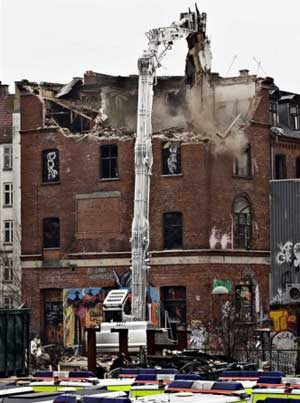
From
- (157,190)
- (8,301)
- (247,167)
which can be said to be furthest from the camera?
(8,301)

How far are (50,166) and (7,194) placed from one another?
5.23 m

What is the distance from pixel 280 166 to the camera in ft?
180

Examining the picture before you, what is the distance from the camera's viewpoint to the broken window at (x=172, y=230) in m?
50.8

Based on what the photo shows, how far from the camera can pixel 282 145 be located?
54594mm

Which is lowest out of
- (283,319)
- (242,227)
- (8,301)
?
(283,319)

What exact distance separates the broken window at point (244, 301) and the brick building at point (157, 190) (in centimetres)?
7

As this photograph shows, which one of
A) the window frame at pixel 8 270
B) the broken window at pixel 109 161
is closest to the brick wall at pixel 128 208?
the broken window at pixel 109 161

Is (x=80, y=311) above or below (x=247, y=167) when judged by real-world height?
below

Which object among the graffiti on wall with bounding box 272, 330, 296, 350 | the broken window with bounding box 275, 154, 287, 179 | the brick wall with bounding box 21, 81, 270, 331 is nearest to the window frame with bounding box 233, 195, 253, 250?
the brick wall with bounding box 21, 81, 270, 331

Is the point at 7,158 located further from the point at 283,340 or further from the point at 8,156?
the point at 283,340

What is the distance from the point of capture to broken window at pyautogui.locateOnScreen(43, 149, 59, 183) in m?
53.5

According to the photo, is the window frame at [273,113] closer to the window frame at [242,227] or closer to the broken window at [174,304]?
the window frame at [242,227]

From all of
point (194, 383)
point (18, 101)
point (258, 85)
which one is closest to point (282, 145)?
point (258, 85)

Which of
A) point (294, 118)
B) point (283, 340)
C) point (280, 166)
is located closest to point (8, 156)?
point (280, 166)
